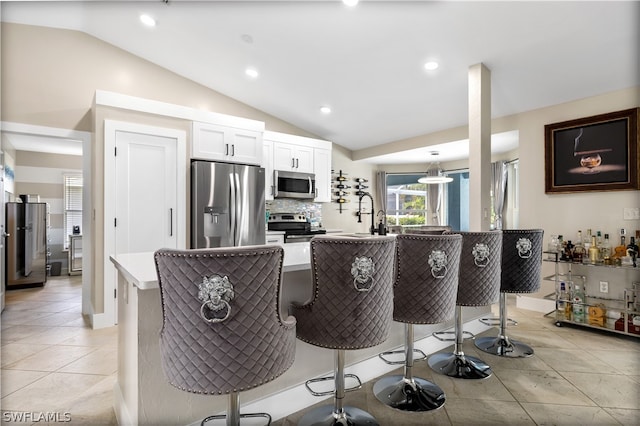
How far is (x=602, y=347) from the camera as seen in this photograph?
293cm

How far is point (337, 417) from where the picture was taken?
167 centimetres

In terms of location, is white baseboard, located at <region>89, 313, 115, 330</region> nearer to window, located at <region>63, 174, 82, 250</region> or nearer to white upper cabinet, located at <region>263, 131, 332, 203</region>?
white upper cabinet, located at <region>263, 131, 332, 203</region>

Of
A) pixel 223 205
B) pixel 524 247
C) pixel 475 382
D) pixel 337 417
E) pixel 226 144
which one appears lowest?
pixel 475 382

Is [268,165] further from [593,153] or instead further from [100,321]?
[593,153]

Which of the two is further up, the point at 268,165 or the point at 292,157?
the point at 292,157

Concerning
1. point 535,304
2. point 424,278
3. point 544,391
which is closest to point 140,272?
point 424,278

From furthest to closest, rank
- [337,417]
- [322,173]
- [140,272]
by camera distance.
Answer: [322,173] → [337,417] → [140,272]

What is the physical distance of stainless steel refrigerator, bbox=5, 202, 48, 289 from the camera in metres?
4.96

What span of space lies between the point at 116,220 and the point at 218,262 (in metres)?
3.01

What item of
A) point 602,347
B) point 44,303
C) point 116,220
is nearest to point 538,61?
point 602,347

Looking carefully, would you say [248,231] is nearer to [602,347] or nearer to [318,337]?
[318,337]

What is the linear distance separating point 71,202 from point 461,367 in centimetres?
758

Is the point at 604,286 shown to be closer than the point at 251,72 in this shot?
Yes

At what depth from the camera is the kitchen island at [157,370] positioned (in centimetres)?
143
